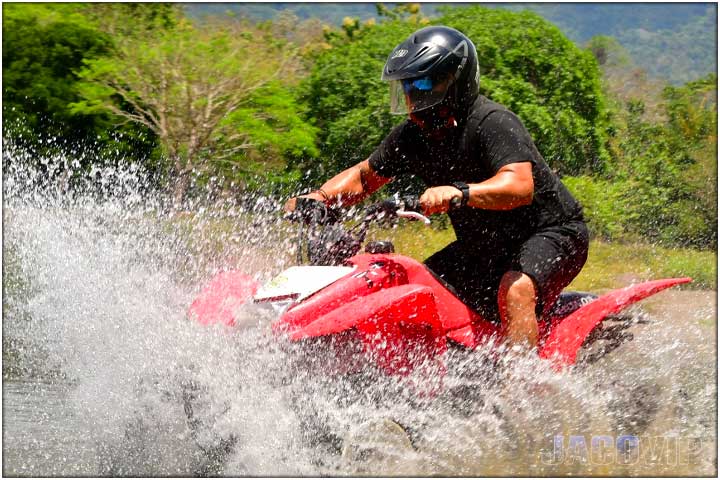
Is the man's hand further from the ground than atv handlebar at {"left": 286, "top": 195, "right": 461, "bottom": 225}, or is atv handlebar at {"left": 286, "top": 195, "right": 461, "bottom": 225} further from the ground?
the man's hand

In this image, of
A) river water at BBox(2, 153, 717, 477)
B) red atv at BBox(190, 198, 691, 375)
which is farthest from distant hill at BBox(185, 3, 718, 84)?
red atv at BBox(190, 198, 691, 375)

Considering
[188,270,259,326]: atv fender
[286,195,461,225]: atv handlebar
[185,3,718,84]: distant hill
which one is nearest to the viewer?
[286,195,461,225]: atv handlebar

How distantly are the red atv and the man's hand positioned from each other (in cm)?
7

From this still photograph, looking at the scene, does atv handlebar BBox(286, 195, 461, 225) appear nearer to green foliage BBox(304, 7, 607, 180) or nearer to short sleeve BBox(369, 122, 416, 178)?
short sleeve BBox(369, 122, 416, 178)

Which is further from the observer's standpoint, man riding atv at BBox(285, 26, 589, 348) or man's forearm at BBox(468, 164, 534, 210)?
man riding atv at BBox(285, 26, 589, 348)

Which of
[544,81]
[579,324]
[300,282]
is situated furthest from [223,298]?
[544,81]

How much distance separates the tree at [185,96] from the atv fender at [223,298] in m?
5.48

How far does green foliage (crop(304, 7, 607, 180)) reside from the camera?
10.0 m

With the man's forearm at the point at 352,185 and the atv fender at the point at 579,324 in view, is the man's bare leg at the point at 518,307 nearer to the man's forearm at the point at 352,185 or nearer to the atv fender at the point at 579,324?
the atv fender at the point at 579,324

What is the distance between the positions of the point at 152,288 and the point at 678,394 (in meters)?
2.68

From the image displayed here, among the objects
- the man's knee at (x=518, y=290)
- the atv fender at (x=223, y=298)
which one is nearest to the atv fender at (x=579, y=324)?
the man's knee at (x=518, y=290)

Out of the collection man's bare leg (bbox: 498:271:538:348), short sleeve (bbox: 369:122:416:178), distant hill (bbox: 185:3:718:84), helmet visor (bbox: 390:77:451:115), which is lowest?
distant hill (bbox: 185:3:718:84)

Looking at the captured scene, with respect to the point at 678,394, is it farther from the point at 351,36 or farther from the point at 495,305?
the point at 351,36

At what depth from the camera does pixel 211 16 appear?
1208cm
